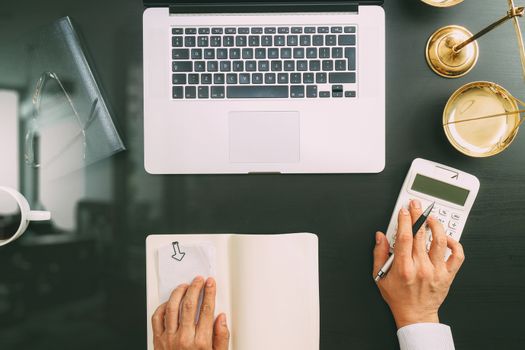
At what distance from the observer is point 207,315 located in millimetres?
718

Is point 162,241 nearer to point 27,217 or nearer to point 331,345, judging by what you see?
point 27,217

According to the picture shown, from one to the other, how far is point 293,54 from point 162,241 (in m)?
0.42

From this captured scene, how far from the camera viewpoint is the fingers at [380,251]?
2.39ft

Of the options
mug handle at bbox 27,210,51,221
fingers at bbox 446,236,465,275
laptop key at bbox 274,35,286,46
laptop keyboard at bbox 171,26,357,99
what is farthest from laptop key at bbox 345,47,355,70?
mug handle at bbox 27,210,51,221

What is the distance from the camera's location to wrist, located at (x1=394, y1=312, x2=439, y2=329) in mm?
702

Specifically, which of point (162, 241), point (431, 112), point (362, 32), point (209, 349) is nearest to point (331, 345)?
point (209, 349)

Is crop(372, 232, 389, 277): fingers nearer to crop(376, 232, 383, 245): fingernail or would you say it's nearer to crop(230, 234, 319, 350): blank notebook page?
crop(376, 232, 383, 245): fingernail

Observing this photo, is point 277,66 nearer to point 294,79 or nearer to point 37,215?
point 294,79

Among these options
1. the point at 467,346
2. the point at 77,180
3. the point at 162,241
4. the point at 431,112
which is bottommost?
the point at 467,346

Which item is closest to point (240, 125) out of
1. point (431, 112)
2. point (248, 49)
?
point (248, 49)

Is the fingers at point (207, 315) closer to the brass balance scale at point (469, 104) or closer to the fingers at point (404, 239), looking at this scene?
the fingers at point (404, 239)

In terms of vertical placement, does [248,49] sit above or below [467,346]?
above

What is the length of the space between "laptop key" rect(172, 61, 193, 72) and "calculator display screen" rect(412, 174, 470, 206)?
1.53ft

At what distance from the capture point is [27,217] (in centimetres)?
72
